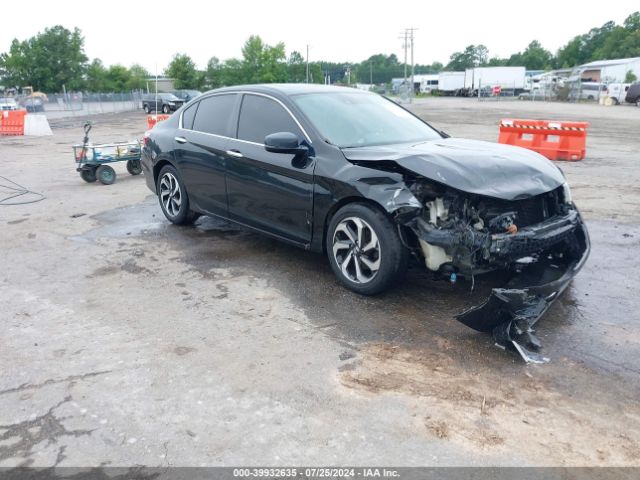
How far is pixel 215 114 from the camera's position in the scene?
20.3ft

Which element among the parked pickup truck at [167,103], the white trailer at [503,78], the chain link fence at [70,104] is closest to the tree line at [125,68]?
the white trailer at [503,78]

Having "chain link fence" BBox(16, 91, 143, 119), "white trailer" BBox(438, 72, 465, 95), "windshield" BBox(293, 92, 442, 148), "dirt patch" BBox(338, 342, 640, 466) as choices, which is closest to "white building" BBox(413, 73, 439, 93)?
"white trailer" BBox(438, 72, 465, 95)

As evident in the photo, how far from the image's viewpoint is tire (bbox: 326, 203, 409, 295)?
438cm

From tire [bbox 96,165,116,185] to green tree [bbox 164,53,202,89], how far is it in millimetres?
67238

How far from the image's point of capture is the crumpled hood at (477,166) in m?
4.13

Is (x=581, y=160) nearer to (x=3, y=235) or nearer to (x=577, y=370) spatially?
(x=577, y=370)

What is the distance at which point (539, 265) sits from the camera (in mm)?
4508

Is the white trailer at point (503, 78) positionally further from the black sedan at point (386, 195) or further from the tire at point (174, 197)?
the black sedan at point (386, 195)

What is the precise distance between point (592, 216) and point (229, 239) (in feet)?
15.4

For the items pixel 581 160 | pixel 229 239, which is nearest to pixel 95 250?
pixel 229 239

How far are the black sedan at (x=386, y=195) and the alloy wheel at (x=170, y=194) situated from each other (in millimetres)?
662

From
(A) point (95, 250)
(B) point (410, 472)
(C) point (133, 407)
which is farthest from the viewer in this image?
(A) point (95, 250)

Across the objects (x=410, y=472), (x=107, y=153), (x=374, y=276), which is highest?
(x=107, y=153)

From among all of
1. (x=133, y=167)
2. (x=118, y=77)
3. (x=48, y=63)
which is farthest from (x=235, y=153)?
(x=118, y=77)
